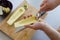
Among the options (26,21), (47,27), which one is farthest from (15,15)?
(47,27)

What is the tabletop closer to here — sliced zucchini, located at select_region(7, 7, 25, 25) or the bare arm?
sliced zucchini, located at select_region(7, 7, 25, 25)

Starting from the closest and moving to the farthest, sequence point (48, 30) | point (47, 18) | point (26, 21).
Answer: point (48, 30), point (26, 21), point (47, 18)

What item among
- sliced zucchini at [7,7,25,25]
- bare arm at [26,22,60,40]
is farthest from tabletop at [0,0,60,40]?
bare arm at [26,22,60,40]

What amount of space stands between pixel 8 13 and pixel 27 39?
0.17 meters

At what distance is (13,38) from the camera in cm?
83

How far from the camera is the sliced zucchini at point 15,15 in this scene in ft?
2.83

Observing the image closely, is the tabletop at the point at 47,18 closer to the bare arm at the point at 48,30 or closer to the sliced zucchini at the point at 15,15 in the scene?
the sliced zucchini at the point at 15,15

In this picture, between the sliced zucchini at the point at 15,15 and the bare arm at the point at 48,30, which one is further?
the sliced zucchini at the point at 15,15

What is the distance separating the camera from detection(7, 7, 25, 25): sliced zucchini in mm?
862

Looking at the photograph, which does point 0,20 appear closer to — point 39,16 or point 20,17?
point 20,17

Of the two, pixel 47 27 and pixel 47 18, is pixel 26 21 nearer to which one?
pixel 47 27

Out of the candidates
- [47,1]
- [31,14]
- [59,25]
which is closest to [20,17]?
[31,14]

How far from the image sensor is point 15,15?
2.90ft

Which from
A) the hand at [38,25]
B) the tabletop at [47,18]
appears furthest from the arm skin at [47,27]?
the tabletop at [47,18]
